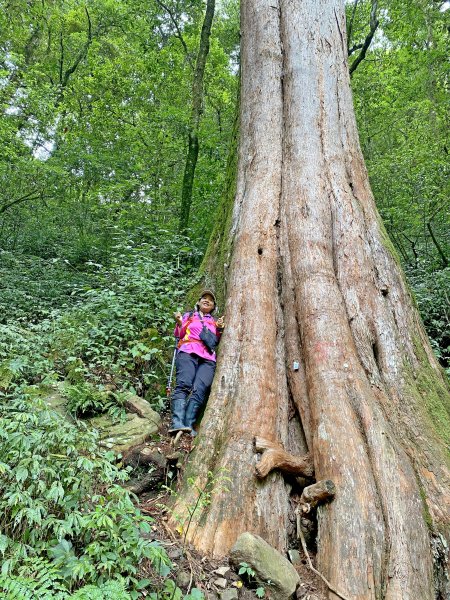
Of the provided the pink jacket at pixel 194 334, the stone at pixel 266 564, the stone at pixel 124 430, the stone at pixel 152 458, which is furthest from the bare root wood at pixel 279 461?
the pink jacket at pixel 194 334

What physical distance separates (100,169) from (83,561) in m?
11.2

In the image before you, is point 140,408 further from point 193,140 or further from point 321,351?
point 193,140

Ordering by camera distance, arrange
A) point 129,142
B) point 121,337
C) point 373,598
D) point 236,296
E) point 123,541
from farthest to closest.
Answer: point 129,142 < point 121,337 < point 236,296 < point 373,598 < point 123,541

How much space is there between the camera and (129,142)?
12.0m

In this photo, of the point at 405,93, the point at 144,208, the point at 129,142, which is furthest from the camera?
the point at 405,93

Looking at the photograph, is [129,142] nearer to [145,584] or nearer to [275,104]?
[275,104]

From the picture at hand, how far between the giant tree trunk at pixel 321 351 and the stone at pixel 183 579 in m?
0.33

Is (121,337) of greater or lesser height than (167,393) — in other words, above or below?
above

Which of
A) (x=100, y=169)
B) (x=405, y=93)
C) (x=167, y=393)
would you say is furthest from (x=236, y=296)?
(x=405, y=93)

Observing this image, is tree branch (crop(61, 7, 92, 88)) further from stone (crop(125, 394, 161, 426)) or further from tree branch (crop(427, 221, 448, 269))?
stone (crop(125, 394, 161, 426))

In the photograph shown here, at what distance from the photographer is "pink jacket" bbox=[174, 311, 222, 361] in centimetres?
475

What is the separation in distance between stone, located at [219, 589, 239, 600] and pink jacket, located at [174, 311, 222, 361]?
2472 mm

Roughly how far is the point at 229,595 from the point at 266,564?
29 cm

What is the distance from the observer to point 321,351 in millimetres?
3803
